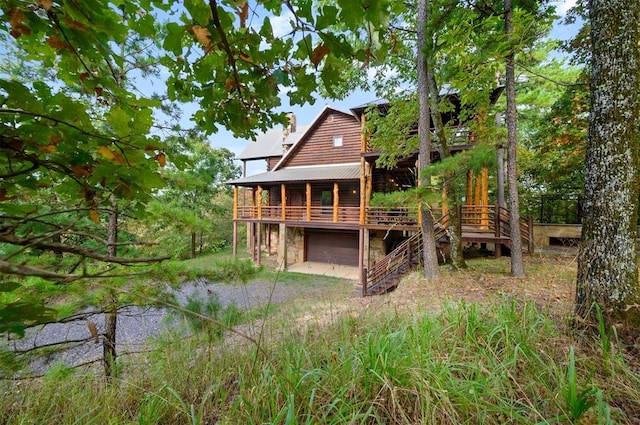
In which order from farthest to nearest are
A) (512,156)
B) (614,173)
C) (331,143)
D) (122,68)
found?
(331,143) → (512,156) → (614,173) → (122,68)

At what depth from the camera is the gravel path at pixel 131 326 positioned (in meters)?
2.71

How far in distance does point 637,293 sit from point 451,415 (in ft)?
8.23

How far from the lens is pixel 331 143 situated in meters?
14.5

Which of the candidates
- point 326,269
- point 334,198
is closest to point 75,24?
point 334,198

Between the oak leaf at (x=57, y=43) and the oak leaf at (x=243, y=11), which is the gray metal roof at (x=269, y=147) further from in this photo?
the oak leaf at (x=57, y=43)

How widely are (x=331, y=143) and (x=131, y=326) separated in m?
11.5

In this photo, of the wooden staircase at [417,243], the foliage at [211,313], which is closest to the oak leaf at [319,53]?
the foliage at [211,313]

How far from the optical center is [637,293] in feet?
8.19

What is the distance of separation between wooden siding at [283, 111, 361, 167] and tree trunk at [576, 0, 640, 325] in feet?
36.6

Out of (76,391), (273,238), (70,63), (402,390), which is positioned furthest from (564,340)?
(273,238)

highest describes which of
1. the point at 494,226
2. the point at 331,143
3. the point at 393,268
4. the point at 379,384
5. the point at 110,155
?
the point at 331,143

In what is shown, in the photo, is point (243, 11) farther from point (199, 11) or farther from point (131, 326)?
point (131, 326)

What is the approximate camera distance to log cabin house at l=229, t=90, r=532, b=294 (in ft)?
36.1

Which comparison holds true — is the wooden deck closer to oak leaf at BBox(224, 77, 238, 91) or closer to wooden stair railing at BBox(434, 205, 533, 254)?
wooden stair railing at BBox(434, 205, 533, 254)
